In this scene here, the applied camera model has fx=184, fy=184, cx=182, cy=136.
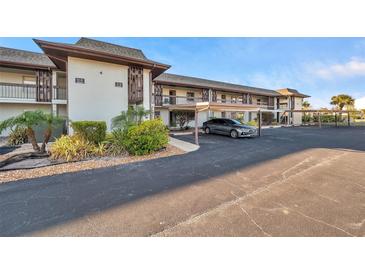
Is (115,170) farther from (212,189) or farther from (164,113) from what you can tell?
(164,113)

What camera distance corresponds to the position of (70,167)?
650cm

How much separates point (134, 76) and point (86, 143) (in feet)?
20.5

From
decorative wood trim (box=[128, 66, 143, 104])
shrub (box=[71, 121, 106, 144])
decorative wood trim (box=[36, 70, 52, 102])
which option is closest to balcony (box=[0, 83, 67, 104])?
decorative wood trim (box=[36, 70, 52, 102])

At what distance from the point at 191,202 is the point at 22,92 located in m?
16.5

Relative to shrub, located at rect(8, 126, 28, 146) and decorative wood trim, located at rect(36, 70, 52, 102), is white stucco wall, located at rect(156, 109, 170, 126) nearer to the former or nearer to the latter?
decorative wood trim, located at rect(36, 70, 52, 102)

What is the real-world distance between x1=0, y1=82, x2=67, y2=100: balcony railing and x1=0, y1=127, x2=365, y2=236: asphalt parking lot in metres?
11.5

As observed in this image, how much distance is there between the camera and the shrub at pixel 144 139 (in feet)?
27.2

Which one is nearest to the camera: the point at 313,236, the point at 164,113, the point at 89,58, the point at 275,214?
the point at 313,236

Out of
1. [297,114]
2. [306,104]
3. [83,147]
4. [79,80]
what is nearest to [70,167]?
[83,147]

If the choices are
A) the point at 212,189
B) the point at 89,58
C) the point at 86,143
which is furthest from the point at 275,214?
the point at 89,58

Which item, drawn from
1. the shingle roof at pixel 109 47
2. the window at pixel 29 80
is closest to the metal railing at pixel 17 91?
A: the window at pixel 29 80

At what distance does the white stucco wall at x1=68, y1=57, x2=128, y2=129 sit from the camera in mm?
10641

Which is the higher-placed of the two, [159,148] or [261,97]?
[261,97]

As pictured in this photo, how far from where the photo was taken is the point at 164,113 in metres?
21.0
